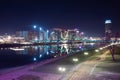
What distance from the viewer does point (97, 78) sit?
16.5m

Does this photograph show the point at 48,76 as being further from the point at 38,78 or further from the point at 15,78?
the point at 15,78

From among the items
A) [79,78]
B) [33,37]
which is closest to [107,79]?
[79,78]

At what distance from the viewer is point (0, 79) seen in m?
15.6

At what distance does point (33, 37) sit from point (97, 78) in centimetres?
17913

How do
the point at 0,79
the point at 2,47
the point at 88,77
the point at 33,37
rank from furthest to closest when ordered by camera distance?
the point at 33,37, the point at 2,47, the point at 88,77, the point at 0,79

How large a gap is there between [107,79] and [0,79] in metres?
8.05

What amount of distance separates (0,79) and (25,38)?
181536 millimetres

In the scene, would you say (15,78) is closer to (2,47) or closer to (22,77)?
(22,77)

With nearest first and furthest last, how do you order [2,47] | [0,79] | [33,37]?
[0,79], [2,47], [33,37]

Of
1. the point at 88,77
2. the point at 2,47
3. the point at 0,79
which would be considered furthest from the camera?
the point at 2,47

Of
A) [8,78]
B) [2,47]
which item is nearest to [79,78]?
[8,78]

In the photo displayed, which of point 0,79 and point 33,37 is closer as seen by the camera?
point 0,79

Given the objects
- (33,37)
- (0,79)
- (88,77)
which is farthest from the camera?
(33,37)

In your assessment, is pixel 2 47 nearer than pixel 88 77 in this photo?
No
